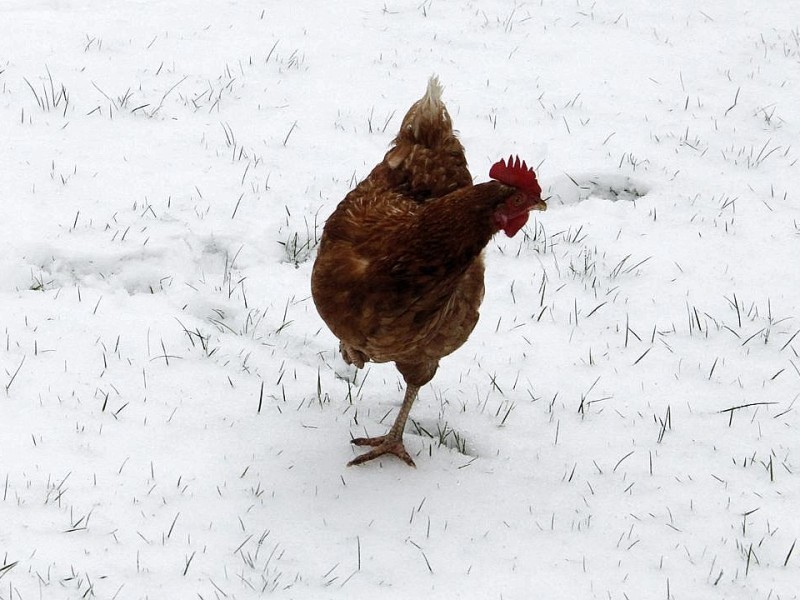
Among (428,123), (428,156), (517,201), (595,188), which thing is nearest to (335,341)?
(428,156)

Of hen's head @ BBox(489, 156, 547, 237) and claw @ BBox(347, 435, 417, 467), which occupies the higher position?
hen's head @ BBox(489, 156, 547, 237)

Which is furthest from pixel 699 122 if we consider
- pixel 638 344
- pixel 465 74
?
pixel 638 344

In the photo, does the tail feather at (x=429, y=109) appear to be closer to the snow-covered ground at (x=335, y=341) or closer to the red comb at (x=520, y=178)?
the red comb at (x=520, y=178)

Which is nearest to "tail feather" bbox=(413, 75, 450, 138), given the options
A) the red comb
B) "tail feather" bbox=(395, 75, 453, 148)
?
"tail feather" bbox=(395, 75, 453, 148)

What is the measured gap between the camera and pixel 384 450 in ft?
14.5

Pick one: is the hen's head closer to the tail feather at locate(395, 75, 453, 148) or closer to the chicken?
the chicken

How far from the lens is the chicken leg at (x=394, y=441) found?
441cm

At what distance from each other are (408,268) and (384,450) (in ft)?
3.35

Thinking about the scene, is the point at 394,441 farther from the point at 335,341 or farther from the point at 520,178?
the point at 520,178

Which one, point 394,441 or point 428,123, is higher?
point 428,123

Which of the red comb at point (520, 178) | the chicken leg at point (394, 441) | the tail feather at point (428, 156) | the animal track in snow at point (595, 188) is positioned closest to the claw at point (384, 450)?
the chicken leg at point (394, 441)

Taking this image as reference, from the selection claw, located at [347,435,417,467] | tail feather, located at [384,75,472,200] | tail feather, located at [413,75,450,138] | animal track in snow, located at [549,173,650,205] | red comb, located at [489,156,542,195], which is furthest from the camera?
animal track in snow, located at [549,173,650,205]

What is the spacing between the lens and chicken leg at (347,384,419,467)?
4.41 metres

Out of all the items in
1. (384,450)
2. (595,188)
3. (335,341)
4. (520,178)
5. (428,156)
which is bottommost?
(384,450)
